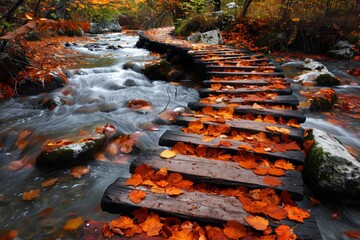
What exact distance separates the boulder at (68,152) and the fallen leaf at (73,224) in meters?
1.00

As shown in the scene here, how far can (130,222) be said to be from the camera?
1873 millimetres

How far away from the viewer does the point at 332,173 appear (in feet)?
8.60

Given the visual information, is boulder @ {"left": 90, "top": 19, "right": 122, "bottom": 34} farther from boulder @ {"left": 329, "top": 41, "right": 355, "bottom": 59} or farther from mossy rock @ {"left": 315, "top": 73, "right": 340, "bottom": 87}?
mossy rock @ {"left": 315, "top": 73, "right": 340, "bottom": 87}

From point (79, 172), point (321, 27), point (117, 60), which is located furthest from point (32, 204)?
point (321, 27)

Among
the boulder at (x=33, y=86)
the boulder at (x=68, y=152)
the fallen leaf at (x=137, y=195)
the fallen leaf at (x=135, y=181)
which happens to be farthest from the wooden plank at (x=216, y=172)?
the boulder at (x=33, y=86)

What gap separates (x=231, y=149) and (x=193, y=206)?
35.8 inches

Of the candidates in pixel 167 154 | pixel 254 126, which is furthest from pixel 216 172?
pixel 254 126

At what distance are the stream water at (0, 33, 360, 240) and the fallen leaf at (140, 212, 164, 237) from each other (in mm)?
1026

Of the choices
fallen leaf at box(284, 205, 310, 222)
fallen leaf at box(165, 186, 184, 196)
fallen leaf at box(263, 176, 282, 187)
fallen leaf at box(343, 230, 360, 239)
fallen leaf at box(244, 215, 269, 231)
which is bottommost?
fallen leaf at box(343, 230, 360, 239)

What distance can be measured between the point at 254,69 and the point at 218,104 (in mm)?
1993

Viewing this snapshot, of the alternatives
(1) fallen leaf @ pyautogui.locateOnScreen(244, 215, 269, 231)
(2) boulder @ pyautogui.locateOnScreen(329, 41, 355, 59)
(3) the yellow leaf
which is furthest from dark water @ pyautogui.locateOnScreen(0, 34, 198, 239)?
(2) boulder @ pyautogui.locateOnScreen(329, 41, 355, 59)

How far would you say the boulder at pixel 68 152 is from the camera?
3.44m

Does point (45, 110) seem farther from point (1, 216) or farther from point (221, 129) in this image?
point (221, 129)

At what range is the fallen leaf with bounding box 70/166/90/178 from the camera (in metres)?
3.36
